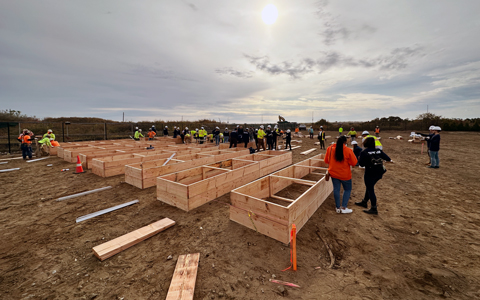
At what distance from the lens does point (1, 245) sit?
3564mm

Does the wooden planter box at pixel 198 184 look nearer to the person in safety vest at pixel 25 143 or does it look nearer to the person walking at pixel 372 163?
the person walking at pixel 372 163

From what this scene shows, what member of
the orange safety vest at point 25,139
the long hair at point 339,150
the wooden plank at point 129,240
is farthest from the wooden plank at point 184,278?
A: the orange safety vest at point 25,139

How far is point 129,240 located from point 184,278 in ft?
5.10

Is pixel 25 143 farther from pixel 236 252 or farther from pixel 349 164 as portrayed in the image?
pixel 349 164

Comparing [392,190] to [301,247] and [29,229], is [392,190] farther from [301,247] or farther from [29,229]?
[29,229]

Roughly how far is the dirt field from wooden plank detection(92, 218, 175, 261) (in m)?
0.12

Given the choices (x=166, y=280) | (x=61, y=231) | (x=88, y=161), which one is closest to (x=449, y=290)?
(x=166, y=280)

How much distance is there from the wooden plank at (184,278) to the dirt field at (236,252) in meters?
0.11

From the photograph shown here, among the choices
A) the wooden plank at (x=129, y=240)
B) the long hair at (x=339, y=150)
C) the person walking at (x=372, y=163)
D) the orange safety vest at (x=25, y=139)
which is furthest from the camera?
the orange safety vest at (x=25, y=139)

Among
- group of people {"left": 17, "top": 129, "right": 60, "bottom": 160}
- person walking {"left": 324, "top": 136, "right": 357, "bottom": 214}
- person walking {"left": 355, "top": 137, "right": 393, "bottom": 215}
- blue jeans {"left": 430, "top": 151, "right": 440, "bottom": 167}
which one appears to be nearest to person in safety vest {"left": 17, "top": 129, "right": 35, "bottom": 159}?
group of people {"left": 17, "top": 129, "right": 60, "bottom": 160}

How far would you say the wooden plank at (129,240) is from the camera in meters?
3.24

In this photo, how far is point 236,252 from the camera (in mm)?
3414

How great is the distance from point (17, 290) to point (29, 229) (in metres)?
2.12

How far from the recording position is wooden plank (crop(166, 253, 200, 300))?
8.04ft
